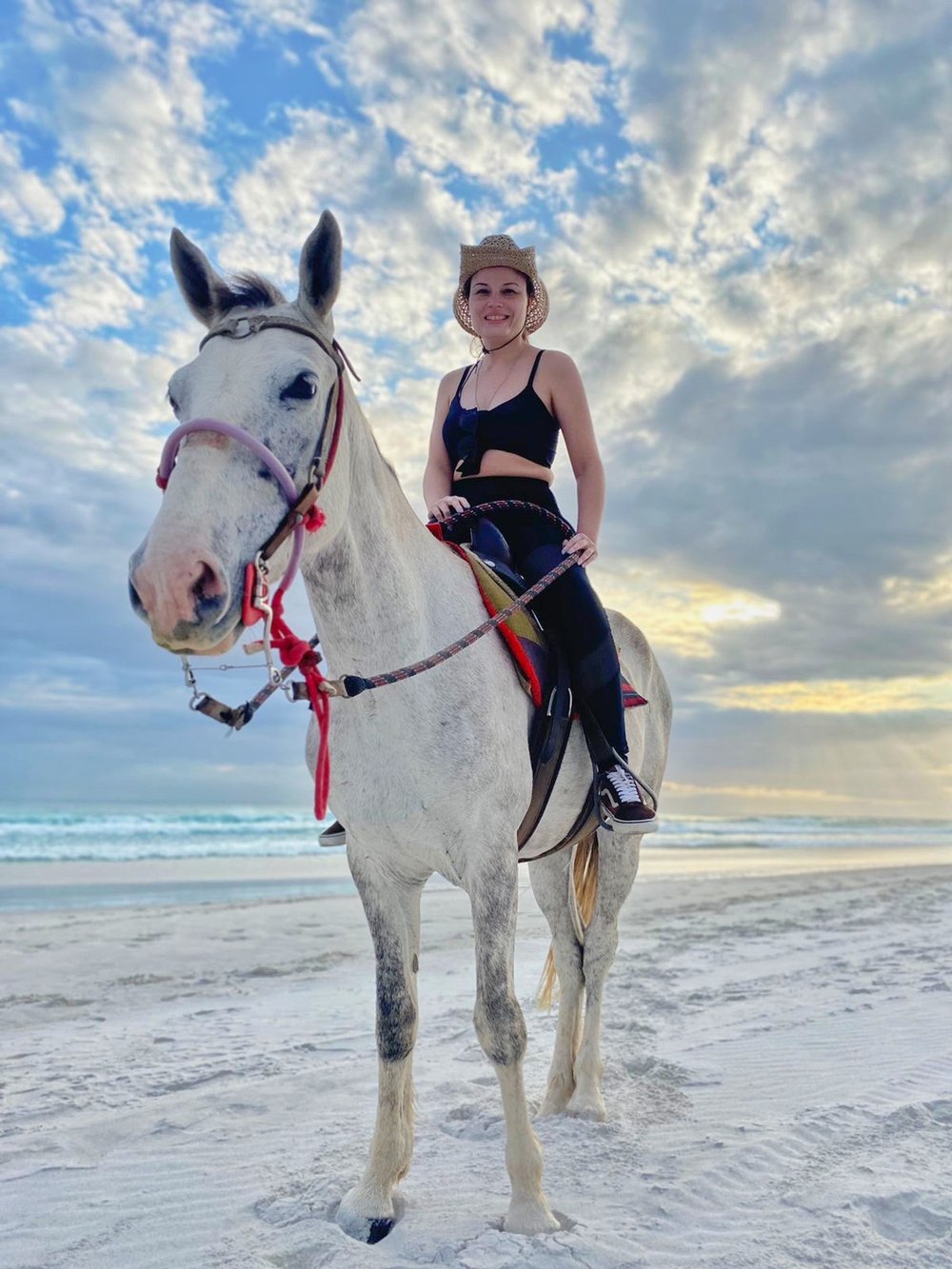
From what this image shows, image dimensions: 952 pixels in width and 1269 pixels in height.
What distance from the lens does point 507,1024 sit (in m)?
2.74

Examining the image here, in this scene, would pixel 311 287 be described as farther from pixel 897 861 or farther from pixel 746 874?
pixel 897 861

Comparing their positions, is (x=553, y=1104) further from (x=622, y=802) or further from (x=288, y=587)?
(x=288, y=587)

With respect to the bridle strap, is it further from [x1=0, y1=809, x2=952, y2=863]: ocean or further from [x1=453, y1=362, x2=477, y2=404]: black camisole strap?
[x1=0, y1=809, x2=952, y2=863]: ocean

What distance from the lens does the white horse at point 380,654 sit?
1967 mm

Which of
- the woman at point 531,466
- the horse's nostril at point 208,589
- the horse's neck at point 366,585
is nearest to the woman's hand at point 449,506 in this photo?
the woman at point 531,466

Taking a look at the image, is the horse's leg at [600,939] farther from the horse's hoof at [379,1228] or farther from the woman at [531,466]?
the horse's hoof at [379,1228]

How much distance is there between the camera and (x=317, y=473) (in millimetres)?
2203

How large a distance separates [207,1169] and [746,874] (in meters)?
15.6

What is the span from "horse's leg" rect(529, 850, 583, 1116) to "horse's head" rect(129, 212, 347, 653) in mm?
2518

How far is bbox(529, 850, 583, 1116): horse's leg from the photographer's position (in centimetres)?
390

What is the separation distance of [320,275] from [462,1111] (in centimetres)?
334

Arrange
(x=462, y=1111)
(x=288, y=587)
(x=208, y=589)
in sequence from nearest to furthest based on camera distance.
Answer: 1. (x=208, y=589)
2. (x=288, y=587)
3. (x=462, y=1111)

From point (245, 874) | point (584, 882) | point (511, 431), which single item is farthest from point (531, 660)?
point (245, 874)

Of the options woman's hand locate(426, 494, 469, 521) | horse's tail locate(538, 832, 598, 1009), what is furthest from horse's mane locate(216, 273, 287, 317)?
horse's tail locate(538, 832, 598, 1009)
